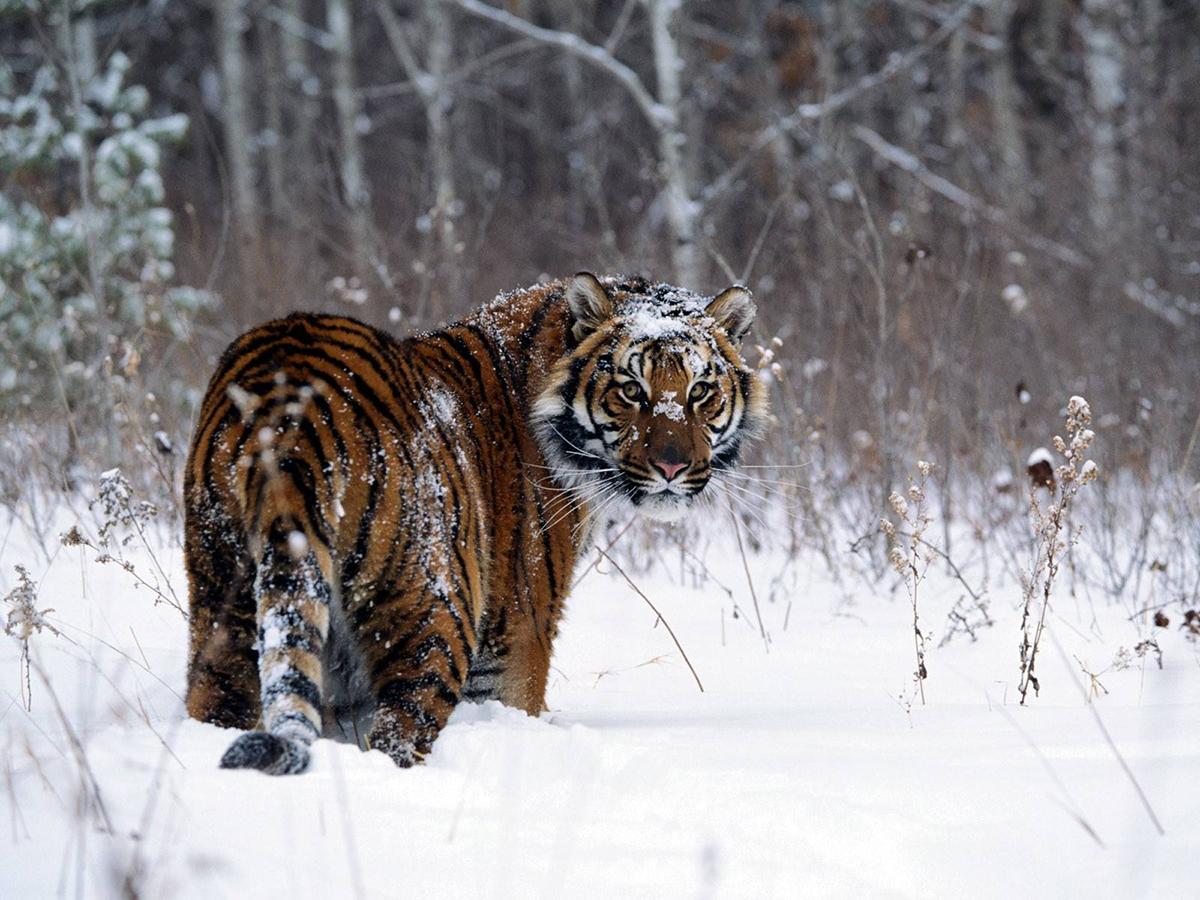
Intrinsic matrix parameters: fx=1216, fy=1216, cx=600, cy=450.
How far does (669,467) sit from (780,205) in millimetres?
6258

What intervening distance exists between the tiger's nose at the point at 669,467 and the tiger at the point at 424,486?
2cm

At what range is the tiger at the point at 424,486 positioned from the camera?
2623 mm

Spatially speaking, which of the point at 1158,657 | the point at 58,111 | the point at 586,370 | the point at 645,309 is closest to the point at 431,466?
the point at 586,370

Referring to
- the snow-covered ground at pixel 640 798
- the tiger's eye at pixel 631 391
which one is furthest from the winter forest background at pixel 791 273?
the tiger's eye at pixel 631 391

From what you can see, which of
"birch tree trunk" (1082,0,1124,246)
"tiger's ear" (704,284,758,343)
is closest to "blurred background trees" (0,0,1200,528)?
"birch tree trunk" (1082,0,1124,246)

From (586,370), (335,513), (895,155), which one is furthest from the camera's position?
(895,155)

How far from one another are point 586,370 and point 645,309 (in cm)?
28

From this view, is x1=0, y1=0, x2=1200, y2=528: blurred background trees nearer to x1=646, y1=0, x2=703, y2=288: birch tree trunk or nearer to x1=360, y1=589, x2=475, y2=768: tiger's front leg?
x1=646, y1=0, x2=703, y2=288: birch tree trunk

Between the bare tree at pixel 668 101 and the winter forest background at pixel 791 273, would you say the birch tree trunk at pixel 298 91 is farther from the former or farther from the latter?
the bare tree at pixel 668 101

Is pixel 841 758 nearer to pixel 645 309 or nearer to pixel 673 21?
A: pixel 645 309

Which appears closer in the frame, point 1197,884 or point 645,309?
point 1197,884

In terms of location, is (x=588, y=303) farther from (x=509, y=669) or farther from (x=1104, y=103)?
(x=1104, y=103)

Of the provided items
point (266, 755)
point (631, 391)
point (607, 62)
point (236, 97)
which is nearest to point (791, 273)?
point (607, 62)

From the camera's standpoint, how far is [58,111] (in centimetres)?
934
